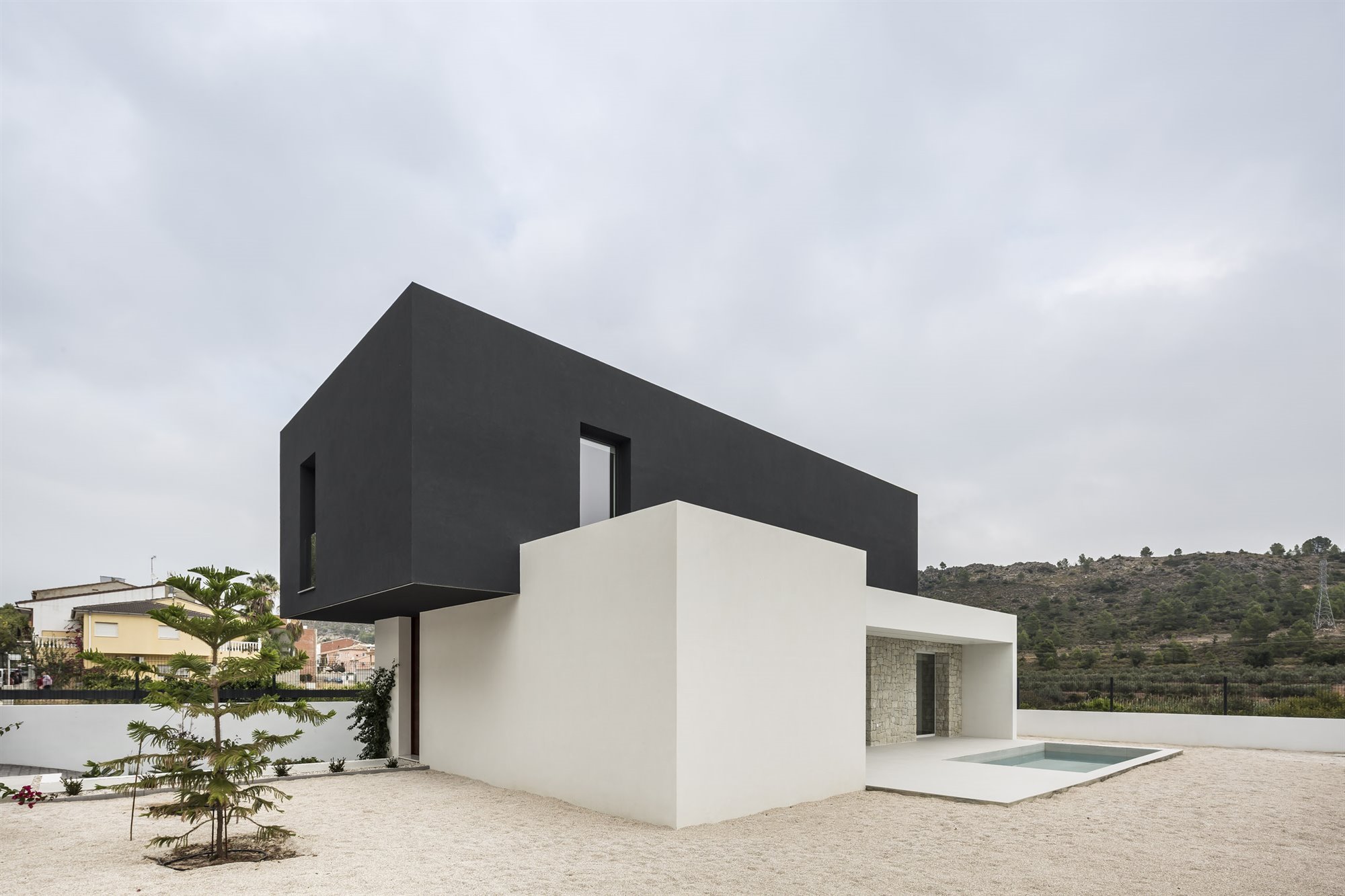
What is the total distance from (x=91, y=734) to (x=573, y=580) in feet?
42.4

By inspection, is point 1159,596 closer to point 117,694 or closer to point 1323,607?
point 1323,607

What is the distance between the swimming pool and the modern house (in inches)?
97.9

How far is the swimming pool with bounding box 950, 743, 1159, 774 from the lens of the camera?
567 inches

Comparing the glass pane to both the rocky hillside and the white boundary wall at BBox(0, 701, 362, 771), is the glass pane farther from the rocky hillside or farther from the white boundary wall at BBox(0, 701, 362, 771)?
the rocky hillside

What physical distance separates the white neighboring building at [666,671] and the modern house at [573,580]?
0.03m

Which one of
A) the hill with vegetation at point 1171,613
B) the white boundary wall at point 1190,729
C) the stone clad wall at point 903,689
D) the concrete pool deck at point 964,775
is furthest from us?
the hill with vegetation at point 1171,613

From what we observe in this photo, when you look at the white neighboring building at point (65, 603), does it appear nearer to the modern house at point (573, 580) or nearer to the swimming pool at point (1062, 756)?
the modern house at point (573, 580)

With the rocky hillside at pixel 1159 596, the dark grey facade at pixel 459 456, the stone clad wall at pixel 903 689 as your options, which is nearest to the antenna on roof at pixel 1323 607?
the rocky hillside at pixel 1159 596

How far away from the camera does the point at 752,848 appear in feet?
24.2

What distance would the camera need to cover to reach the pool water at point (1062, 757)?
14422mm

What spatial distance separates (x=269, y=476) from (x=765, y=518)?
28.0 m

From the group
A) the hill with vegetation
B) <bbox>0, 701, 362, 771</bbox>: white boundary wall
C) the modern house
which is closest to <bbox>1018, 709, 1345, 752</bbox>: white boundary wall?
the hill with vegetation

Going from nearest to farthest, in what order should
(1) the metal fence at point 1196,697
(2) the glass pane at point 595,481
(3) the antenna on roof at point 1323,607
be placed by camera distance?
(2) the glass pane at point 595,481 → (1) the metal fence at point 1196,697 → (3) the antenna on roof at point 1323,607

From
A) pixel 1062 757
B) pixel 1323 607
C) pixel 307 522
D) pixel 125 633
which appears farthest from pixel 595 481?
pixel 125 633
